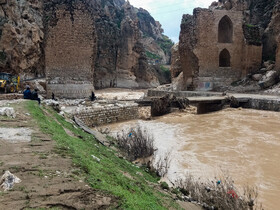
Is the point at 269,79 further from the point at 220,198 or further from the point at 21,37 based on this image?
the point at 21,37

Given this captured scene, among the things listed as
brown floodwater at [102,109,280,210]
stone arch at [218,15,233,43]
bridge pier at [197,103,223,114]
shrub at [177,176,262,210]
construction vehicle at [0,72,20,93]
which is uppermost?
stone arch at [218,15,233,43]

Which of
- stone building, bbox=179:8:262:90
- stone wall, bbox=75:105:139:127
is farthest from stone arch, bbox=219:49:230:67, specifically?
stone wall, bbox=75:105:139:127

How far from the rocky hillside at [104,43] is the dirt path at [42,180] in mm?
12616

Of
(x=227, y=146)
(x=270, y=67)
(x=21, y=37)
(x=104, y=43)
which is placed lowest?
(x=227, y=146)

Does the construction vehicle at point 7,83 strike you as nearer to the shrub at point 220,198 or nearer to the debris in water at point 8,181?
the shrub at point 220,198

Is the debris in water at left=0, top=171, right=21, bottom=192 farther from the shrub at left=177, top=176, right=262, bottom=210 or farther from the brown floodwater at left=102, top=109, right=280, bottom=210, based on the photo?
the brown floodwater at left=102, top=109, right=280, bottom=210

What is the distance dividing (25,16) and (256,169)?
62.5ft

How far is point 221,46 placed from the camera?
19578 millimetres

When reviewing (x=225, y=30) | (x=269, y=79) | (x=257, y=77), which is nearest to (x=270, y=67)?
(x=257, y=77)

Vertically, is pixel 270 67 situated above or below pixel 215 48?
below

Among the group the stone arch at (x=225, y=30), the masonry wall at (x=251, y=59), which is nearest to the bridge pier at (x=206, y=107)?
the masonry wall at (x=251, y=59)

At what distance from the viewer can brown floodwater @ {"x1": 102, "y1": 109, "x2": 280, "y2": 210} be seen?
15.3 ft

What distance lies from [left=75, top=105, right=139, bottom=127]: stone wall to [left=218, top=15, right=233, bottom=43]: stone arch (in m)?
13.1

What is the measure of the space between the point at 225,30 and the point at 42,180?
22.1 m
